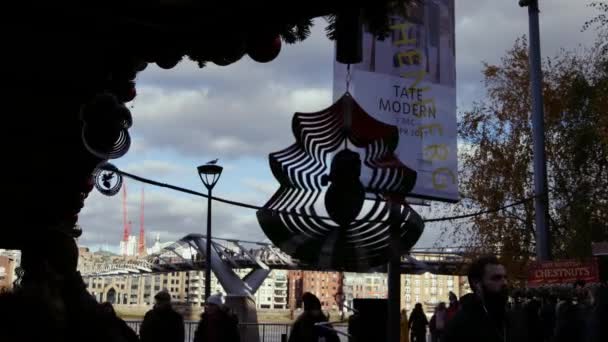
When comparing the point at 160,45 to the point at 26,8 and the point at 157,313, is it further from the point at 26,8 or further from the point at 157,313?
the point at 157,313

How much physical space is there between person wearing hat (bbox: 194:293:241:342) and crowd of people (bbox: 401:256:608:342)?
2.83 m

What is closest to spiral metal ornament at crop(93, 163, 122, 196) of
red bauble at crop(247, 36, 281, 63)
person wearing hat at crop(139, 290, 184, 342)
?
person wearing hat at crop(139, 290, 184, 342)

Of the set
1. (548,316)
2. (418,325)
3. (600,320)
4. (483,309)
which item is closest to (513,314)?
(548,316)

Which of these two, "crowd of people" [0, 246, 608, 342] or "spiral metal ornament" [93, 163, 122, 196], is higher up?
"spiral metal ornament" [93, 163, 122, 196]

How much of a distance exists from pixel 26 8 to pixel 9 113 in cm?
56

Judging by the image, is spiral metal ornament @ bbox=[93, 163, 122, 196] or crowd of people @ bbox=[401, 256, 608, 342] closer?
crowd of people @ bbox=[401, 256, 608, 342]

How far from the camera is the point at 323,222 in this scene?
423 centimetres

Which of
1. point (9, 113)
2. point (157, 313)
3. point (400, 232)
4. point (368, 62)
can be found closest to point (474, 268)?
point (400, 232)

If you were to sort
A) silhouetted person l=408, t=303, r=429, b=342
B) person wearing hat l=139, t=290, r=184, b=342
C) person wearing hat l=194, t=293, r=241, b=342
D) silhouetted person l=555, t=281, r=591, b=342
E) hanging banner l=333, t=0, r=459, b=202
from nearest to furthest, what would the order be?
person wearing hat l=139, t=290, r=184, b=342 < person wearing hat l=194, t=293, r=241, b=342 < silhouetted person l=555, t=281, r=591, b=342 < hanging banner l=333, t=0, r=459, b=202 < silhouetted person l=408, t=303, r=429, b=342

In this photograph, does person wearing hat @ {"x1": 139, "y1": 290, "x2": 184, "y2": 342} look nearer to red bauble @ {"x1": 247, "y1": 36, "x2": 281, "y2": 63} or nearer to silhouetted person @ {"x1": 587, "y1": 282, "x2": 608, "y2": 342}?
silhouetted person @ {"x1": 587, "y1": 282, "x2": 608, "y2": 342}

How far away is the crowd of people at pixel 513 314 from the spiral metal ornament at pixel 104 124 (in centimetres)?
196

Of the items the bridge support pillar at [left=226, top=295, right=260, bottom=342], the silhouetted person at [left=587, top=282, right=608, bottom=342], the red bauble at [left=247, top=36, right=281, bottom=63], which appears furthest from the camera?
the bridge support pillar at [left=226, top=295, right=260, bottom=342]

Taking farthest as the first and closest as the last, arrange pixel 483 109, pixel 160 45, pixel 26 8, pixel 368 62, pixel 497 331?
pixel 483 109 → pixel 368 62 → pixel 497 331 → pixel 160 45 → pixel 26 8

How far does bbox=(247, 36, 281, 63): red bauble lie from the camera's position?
11.3ft
